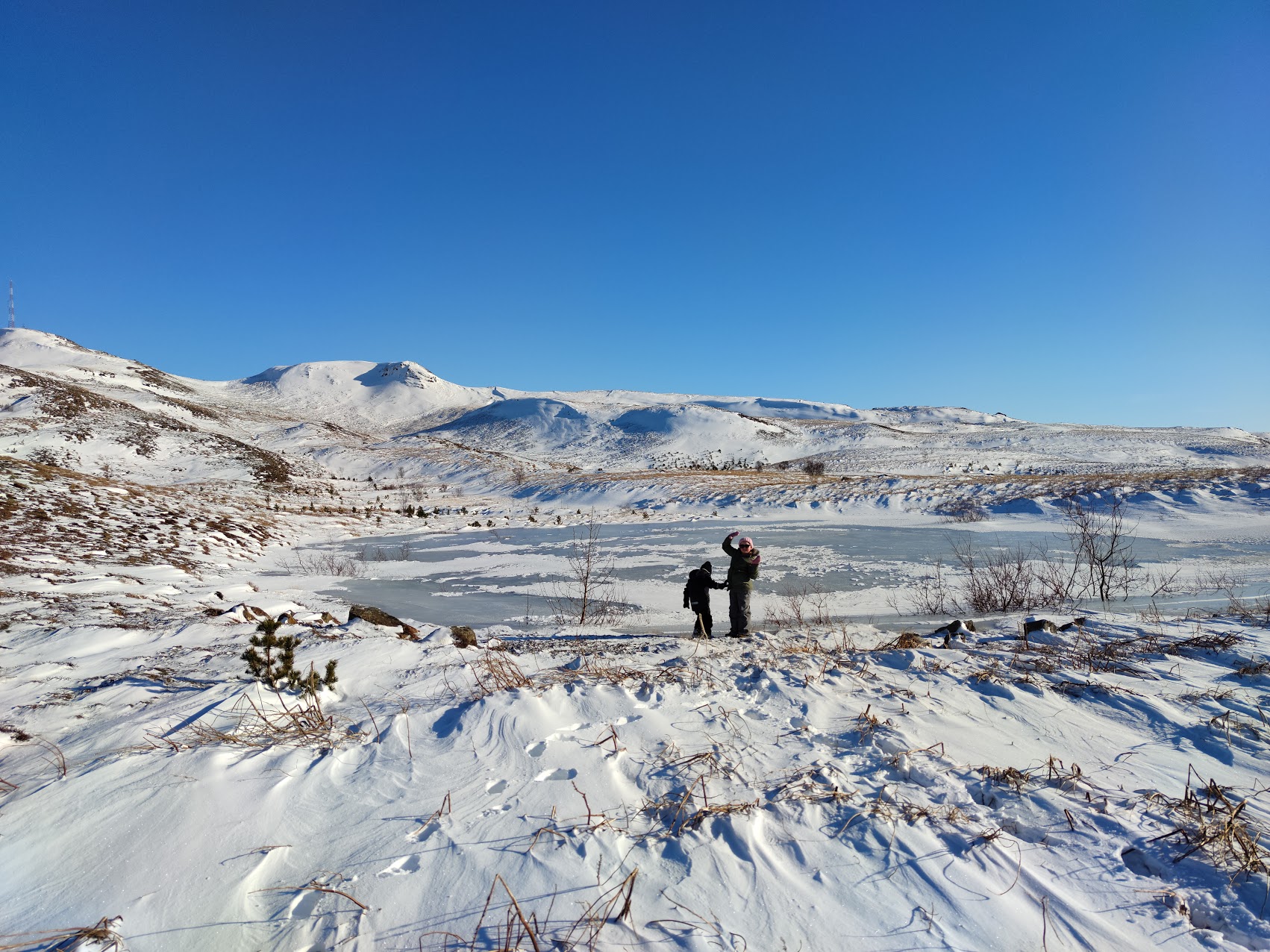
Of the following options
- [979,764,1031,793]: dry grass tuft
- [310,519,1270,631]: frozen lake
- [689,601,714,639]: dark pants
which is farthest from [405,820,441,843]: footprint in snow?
[310,519,1270,631]: frozen lake

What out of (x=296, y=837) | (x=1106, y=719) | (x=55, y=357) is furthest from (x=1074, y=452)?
(x=55, y=357)

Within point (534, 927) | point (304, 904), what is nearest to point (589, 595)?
point (304, 904)

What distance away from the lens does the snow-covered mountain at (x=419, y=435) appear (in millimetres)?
32656

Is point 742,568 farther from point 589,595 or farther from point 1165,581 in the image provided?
point 1165,581

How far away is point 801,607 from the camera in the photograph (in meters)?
9.62

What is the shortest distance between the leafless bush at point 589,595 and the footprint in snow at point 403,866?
6.27m

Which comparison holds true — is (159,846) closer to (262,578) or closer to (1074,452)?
(262,578)

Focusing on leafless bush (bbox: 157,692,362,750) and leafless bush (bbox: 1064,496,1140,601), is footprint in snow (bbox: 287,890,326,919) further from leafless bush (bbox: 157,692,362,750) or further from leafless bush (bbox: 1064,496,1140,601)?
leafless bush (bbox: 1064,496,1140,601)

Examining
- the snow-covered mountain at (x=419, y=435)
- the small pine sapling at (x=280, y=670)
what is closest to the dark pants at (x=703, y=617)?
the small pine sapling at (x=280, y=670)

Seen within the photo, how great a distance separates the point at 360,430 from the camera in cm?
8094

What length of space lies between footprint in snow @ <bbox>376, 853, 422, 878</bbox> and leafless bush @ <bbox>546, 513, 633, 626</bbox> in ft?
20.6

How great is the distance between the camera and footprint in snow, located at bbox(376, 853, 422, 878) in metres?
2.15

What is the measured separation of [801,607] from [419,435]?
69.4 metres

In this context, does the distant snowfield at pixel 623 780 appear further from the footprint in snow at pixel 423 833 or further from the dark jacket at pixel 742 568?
the dark jacket at pixel 742 568
